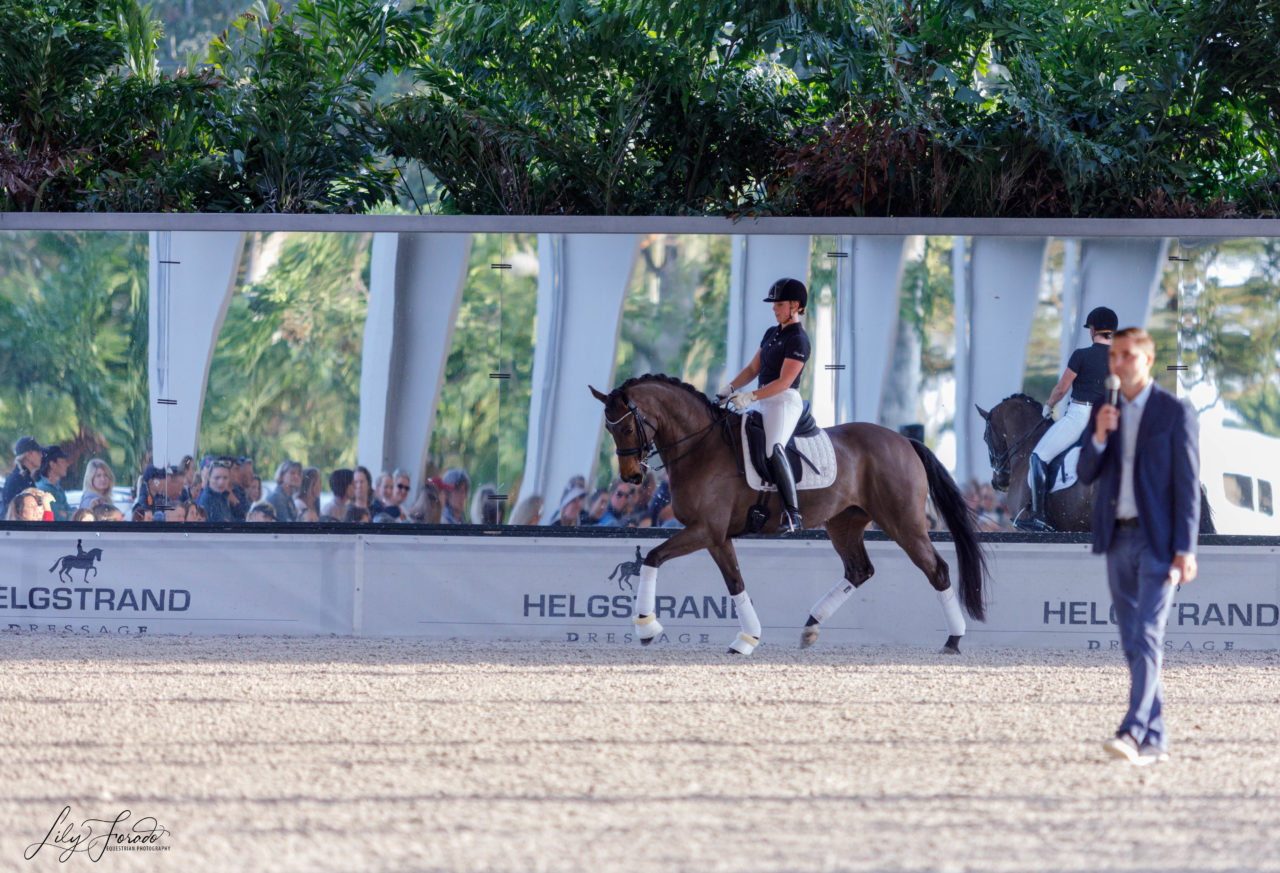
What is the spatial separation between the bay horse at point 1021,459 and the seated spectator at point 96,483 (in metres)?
6.81

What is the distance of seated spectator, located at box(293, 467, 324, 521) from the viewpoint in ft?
33.2

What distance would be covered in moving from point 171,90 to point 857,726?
8305 mm

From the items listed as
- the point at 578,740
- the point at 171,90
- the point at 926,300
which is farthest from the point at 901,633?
the point at 171,90

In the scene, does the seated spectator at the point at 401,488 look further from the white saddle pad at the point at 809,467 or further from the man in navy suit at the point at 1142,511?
the man in navy suit at the point at 1142,511

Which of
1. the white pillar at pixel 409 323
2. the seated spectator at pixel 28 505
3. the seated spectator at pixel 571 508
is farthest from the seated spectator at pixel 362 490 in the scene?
the seated spectator at pixel 28 505

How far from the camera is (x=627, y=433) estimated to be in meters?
8.64

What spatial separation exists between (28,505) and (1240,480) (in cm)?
938

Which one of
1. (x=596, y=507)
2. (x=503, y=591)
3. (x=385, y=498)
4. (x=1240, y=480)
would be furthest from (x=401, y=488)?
(x=1240, y=480)

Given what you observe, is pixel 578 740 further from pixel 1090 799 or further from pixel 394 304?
pixel 394 304

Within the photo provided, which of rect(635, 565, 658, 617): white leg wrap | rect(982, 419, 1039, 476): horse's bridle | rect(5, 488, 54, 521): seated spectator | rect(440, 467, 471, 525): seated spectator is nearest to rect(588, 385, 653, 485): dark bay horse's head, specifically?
rect(635, 565, 658, 617): white leg wrap

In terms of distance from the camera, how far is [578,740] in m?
5.79

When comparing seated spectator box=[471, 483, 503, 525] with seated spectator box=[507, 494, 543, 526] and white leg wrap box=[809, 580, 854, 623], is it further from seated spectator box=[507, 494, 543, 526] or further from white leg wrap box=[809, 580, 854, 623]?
white leg wrap box=[809, 580, 854, 623]

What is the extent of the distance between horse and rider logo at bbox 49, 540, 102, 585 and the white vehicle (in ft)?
27.9

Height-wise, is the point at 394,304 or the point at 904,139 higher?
the point at 904,139
